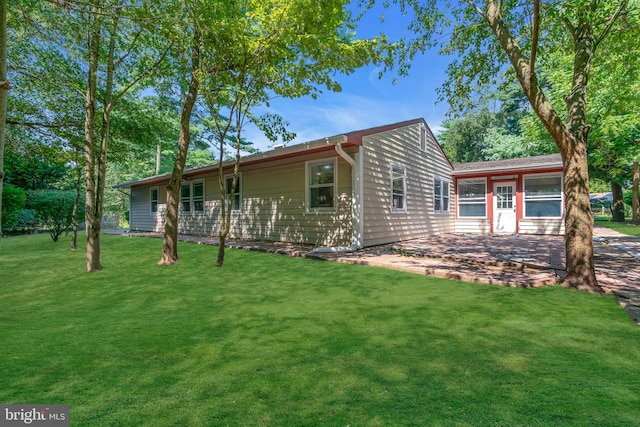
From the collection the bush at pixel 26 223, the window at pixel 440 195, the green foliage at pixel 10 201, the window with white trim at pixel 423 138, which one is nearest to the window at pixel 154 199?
the green foliage at pixel 10 201

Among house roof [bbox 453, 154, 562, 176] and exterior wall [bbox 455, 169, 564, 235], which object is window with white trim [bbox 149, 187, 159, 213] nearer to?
house roof [bbox 453, 154, 562, 176]

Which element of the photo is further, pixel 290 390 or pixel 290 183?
pixel 290 183

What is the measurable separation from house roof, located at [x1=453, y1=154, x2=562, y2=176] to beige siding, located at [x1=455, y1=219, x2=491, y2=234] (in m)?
2.03

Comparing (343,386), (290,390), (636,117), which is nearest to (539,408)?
(343,386)

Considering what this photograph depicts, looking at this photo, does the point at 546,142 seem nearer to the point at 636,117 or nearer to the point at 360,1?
the point at 636,117

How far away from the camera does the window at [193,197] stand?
12.2 m

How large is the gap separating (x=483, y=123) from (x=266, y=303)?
3079cm

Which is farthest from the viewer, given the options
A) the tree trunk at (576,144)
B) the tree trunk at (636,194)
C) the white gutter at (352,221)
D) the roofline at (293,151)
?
the tree trunk at (636,194)

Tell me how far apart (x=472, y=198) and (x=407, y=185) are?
504cm

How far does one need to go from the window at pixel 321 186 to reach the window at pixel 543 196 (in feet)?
27.7

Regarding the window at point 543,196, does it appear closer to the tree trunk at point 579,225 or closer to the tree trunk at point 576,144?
the tree trunk at point 576,144

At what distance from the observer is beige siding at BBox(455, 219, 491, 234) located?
12.6 metres

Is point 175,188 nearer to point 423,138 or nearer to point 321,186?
point 321,186

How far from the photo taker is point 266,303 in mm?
3547
